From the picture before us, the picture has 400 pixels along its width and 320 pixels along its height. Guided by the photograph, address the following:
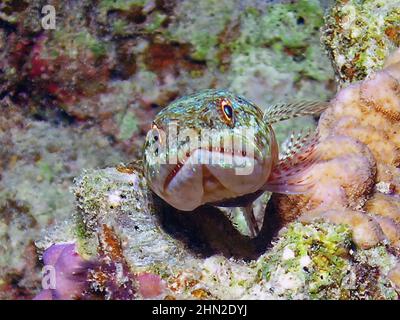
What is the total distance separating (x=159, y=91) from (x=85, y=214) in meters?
2.50

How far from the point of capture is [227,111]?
112 inches

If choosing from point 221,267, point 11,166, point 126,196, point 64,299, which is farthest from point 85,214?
point 11,166

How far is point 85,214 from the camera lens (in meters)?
3.03

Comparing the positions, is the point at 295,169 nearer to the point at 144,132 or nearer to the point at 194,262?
the point at 194,262

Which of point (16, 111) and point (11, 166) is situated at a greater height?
point (16, 111)

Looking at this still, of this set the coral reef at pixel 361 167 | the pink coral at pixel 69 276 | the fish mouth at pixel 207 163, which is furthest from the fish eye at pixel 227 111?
the pink coral at pixel 69 276

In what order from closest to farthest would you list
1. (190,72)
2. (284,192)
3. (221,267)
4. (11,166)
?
(221,267), (284,192), (11,166), (190,72)

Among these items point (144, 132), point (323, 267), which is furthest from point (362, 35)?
point (144, 132)

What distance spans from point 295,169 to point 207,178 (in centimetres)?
74

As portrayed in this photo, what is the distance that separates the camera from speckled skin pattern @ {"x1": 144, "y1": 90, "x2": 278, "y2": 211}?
8.28 feet

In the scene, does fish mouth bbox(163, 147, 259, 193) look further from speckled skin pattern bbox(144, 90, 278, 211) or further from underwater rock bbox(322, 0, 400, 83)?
underwater rock bbox(322, 0, 400, 83)

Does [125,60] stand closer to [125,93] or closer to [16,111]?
[125,93]

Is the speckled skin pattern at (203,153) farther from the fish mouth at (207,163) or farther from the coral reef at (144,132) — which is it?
the coral reef at (144,132)

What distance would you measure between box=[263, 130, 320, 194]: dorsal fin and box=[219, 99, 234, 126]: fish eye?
53cm
